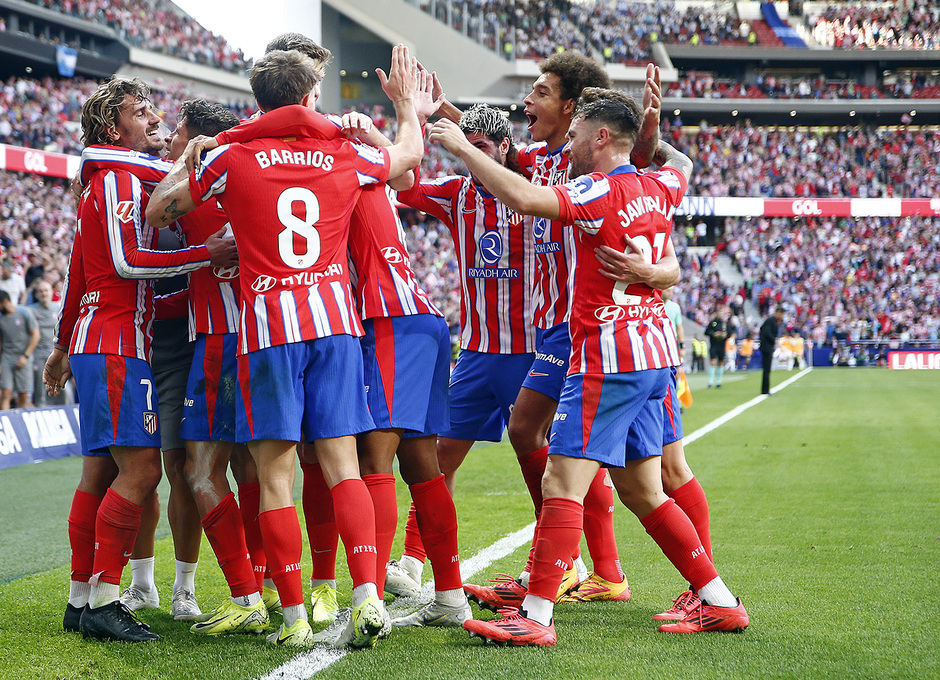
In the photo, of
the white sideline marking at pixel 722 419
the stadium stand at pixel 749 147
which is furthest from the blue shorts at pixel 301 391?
the stadium stand at pixel 749 147

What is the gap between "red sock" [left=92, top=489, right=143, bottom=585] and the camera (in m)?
3.77

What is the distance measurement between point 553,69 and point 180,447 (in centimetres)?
253

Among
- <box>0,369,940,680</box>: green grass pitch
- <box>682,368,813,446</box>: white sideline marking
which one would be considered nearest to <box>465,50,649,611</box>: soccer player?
<box>0,369,940,680</box>: green grass pitch

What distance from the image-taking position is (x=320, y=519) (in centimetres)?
412

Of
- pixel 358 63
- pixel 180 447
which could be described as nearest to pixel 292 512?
pixel 180 447

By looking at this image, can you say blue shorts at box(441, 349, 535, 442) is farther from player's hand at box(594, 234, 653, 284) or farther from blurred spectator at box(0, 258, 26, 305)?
blurred spectator at box(0, 258, 26, 305)

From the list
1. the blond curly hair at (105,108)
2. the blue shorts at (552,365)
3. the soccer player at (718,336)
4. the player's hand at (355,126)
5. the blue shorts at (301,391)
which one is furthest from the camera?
the soccer player at (718,336)

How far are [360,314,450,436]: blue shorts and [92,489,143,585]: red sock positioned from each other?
1.12 metres

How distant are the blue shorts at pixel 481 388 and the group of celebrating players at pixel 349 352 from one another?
0.02 m

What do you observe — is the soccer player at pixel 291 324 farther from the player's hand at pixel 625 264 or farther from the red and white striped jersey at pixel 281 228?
the player's hand at pixel 625 264

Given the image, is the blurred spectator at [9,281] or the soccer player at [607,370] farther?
the blurred spectator at [9,281]

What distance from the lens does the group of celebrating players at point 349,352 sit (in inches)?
137

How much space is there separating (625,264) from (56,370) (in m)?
2.73

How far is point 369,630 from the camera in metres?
3.28
